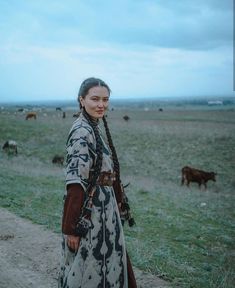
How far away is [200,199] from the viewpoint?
569 inches

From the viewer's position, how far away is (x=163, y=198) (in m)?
13.0

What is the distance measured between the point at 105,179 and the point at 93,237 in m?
0.48

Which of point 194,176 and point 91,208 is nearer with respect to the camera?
point 91,208

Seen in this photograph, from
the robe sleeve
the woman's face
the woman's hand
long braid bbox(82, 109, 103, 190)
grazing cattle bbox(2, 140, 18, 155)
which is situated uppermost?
the woman's face

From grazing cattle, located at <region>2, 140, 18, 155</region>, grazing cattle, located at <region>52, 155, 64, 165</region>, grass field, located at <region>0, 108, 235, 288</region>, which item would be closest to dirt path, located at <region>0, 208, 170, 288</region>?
grass field, located at <region>0, 108, 235, 288</region>

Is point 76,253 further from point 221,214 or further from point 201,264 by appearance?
point 221,214

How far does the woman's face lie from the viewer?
345 cm

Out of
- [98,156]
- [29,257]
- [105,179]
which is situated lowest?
[29,257]

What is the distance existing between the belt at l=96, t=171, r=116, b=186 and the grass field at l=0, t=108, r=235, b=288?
8.14 feet

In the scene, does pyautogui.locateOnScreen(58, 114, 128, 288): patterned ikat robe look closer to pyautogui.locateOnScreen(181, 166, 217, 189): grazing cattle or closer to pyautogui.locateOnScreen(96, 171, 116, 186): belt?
pyautogui.locateOnScreen(96, 171, 116, 186): belt

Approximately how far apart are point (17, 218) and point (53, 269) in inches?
102

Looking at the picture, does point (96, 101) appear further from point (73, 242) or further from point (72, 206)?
point (73, 242)

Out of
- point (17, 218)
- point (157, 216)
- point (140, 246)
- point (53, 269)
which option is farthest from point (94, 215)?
point (157, 216)

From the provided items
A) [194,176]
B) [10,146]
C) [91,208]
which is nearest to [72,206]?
[91,208]
